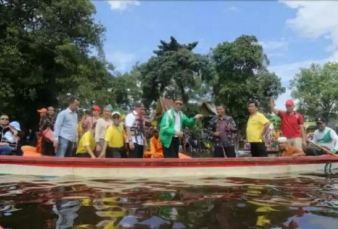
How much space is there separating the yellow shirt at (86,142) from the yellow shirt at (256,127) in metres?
3.22

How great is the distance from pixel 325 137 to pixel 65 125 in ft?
19.4

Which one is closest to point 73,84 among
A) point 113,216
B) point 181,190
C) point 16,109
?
point 16,109

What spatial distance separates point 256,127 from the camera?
8859 millimetres

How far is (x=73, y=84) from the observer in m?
26.1

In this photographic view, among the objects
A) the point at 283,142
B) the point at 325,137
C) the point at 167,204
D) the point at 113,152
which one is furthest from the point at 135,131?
the point at 325,137

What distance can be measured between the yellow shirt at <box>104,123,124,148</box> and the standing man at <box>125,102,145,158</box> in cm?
12

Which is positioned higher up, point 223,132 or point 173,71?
point 173,71

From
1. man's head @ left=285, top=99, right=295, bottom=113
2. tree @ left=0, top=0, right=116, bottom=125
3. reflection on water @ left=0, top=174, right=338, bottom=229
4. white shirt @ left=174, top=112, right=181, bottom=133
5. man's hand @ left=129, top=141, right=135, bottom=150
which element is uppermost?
tree @ left=0, top=0, right=116, bottom=125

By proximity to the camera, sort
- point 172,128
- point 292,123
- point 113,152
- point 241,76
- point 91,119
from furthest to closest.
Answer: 1. point 241,76
2. point 91,119
3. point 292,123
4. point 113,152
5. point 172,128

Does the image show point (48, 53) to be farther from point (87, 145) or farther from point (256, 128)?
point (256, 128)

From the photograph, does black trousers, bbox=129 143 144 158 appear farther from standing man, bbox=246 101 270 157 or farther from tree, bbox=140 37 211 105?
tree, bbox=140 37 211 105

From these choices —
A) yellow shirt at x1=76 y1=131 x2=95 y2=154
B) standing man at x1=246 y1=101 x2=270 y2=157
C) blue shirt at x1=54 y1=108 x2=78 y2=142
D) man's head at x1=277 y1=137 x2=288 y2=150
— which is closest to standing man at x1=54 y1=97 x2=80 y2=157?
blue shirt at x1=54 y1=108 x2=78 y2=142

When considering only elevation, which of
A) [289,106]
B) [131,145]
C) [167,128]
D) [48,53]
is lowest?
[131,145]

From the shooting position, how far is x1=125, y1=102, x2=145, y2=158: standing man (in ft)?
28.3
